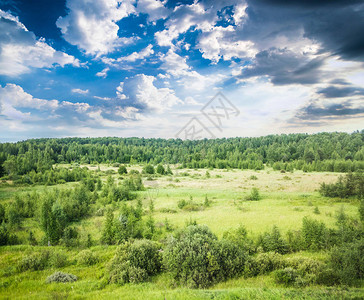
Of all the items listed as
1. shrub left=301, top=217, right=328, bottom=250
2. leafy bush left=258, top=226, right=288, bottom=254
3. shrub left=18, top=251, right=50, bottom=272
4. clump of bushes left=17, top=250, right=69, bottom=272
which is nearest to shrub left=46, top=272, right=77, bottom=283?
clump of bushes left=17, top=250, right=69, bottom=272

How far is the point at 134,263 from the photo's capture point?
12.2 m

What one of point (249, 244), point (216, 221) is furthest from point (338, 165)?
point (249, 244)

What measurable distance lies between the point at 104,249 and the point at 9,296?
352 inches

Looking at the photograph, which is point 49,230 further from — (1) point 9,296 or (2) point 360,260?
(2) point 360,260

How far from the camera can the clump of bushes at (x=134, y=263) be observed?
11.4m

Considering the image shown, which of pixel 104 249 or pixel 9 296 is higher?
pixel 9 296

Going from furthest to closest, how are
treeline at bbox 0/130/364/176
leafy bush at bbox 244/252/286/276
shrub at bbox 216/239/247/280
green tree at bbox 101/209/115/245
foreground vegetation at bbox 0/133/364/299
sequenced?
treeline at bbox 0/130/364/176 < green tree at bbox 101/209/115/245 < leafy bush at bbox 244/252/286/276 < shrub at bbox 216/239/247/280 < foreground vegetation at bbox 0/133/364/299

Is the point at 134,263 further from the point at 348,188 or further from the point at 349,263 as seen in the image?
the point at 348,188

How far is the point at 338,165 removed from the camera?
69000 mm

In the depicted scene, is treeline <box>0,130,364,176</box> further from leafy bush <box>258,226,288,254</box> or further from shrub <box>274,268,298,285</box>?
shrub <box>274,268,298,285</box>

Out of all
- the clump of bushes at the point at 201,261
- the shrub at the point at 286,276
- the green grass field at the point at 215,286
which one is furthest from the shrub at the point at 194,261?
the shrub at the point at 286,276

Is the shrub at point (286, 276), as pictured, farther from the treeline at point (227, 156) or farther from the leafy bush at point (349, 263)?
the treeline at point (227, 156)

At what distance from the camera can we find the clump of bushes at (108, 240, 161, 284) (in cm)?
1135


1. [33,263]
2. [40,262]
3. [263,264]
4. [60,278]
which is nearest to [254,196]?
[263,264]
